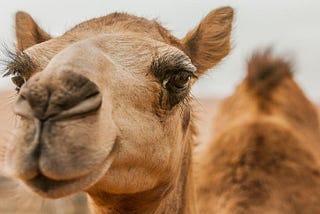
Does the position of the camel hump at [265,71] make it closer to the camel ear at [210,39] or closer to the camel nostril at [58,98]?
the camel ear at [210,39]

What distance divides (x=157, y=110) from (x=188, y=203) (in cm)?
101

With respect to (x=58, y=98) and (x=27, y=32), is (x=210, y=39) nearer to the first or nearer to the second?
(x=27, y=32)

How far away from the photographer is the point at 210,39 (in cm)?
464

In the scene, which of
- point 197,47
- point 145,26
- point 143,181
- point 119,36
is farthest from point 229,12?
point 143,181

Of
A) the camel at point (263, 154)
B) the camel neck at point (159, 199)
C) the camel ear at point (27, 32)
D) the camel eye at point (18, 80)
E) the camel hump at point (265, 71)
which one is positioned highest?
the camel eye at point (18, 80)

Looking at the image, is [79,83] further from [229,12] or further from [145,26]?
[229,12]

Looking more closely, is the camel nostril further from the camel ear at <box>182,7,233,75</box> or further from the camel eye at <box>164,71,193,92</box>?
the camel ear at <box>182,7,233,75</box>

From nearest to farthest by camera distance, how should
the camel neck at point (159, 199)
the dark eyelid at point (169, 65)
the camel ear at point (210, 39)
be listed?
the dark eyelid at point (169, 65), the camel neck at point (159, 199), the camel ear at point (210, 39)

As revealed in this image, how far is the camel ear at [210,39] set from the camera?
458cm

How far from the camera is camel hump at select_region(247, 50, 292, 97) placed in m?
6.71

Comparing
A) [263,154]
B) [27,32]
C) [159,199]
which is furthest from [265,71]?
[159,199]

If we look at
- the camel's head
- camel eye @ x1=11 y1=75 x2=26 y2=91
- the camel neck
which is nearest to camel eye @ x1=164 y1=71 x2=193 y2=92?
the camel's head

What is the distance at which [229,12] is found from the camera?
4.71 meters

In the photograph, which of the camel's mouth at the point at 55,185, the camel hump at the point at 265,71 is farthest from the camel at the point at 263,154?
the camel's mouth at the point at 55,185
